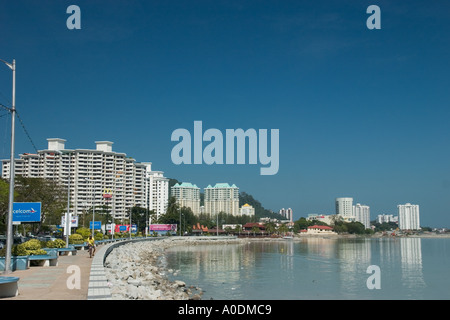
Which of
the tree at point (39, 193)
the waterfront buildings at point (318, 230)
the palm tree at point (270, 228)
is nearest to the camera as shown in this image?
the tree at point (39, 193)

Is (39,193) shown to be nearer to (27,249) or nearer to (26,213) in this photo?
(26,213)

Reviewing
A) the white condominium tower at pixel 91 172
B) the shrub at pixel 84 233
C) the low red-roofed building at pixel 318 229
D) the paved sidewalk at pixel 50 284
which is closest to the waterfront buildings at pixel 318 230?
the low red-roofed building at pixel 318 229

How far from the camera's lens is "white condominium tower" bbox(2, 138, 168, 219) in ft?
437

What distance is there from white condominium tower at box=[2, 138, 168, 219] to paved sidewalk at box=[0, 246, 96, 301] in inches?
Result: 4400

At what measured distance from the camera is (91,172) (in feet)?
443

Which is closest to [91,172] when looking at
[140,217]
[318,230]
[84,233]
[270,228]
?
[140,217]

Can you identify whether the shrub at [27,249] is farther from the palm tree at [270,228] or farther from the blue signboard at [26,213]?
the palm tree at [270,228]

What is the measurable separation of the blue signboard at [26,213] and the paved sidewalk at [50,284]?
301 centimetres

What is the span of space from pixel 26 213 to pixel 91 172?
115m

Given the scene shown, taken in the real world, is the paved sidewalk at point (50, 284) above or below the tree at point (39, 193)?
below

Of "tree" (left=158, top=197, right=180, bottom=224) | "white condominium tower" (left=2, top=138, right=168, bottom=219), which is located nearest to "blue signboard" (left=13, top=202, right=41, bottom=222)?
"tree" (left=158, top=197, right=180, bottom=224)

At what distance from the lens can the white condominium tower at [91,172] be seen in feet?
437
